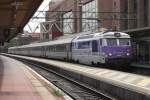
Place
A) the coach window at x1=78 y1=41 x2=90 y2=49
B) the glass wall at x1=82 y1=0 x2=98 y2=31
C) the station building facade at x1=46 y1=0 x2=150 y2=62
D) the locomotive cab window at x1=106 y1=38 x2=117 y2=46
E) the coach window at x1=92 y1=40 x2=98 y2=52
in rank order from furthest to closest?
the glass wall at x1=82 y1=0 x2=98 y2=31
the station building facade at x1=46 y1=0 x2=150 y2=62
the coach window at x1=78 y1=41 x2=90 y2=49
the coach window at x1=92 y1=40 x2=98 y2=52
the locomotive cab window at x1=106 y1=38 x2=117 y2=46

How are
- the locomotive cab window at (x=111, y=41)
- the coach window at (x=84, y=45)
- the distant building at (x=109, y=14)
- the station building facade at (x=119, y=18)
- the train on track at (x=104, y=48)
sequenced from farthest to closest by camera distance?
the distant building at (x=109, y=14) → the station building facade at (x=119, y=18) → the coach window at (x=84, y=45) → the locomotive cab window at (x=111, y=41) → the train on track at (x=104, y=48)

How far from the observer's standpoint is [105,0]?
A: 263 ft

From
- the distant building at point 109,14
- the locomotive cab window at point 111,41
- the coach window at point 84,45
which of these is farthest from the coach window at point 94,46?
the distant building at point 109,14

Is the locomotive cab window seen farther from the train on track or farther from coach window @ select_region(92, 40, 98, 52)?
coach window @ select_region(92, 40, 98, 52)

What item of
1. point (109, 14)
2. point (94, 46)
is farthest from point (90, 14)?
point (94, 46)

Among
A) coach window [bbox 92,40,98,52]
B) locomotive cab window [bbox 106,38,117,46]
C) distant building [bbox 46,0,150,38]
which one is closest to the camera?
locomotive cab window [bbox 106,38,117,46]

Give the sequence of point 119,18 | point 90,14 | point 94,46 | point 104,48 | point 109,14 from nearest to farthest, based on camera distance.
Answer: point 104,48 < point 94,46 < point 119,18 < point 109,14 < point 90,14

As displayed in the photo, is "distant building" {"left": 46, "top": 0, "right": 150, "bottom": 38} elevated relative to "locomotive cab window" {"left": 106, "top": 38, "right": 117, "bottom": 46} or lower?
elevated

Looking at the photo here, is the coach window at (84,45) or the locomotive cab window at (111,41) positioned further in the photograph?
the coach window at (84,45)

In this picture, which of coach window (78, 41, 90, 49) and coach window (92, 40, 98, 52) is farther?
coach window (78, 41, 90, 49)

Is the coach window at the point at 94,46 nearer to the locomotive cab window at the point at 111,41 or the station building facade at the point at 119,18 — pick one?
the locomotive cab window at the point at 111,41

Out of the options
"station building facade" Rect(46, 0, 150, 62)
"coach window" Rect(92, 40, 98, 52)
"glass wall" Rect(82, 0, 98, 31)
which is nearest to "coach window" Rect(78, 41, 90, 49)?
"coach window" Rect(92, 40, 98, 52)

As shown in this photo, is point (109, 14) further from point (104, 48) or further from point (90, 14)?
point (104, 48)

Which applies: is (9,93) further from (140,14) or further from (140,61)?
(140,14)
